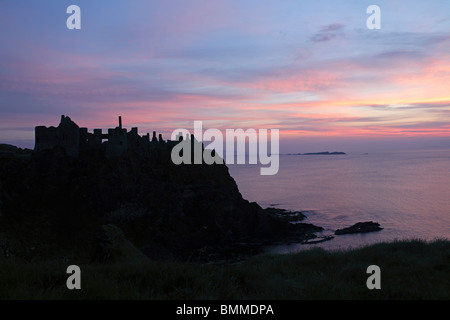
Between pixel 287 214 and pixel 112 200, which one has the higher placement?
pixel 112 200

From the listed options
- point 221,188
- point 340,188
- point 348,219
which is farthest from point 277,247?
point 340,188

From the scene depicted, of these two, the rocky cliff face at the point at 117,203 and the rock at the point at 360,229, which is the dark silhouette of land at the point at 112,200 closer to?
the rocky cliff face at the point at 117,203

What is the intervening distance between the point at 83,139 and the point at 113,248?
41.5 m

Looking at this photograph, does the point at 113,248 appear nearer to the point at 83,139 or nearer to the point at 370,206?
the point at 83,139

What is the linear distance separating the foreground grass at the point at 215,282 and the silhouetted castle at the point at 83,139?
42.6 metres

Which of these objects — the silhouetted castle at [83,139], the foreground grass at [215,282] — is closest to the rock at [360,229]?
the silhouetted castle at [83,139]

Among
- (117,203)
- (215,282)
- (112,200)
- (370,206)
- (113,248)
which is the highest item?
(215,282)

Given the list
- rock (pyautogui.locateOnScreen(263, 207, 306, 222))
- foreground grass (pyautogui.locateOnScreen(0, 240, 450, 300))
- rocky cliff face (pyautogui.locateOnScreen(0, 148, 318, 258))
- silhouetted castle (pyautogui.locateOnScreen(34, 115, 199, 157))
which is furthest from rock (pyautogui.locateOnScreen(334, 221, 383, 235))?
foreground grass (pyautogui.locateOnScreen(0, 240, 450, 300))

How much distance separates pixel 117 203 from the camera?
4469cm

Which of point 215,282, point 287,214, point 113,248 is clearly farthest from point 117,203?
Result: point 287,214

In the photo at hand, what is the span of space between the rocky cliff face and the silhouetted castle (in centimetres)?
115

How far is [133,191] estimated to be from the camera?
46500 mm
